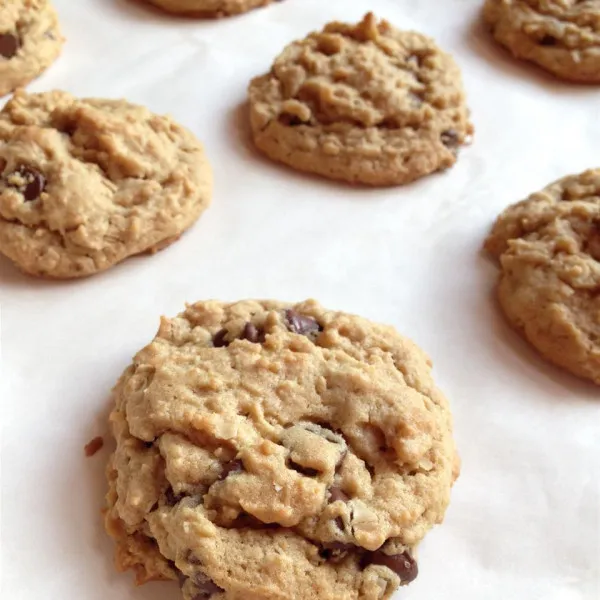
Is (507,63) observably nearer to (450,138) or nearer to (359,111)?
(450,138)

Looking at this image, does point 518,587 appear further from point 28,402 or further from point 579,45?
point 579,45

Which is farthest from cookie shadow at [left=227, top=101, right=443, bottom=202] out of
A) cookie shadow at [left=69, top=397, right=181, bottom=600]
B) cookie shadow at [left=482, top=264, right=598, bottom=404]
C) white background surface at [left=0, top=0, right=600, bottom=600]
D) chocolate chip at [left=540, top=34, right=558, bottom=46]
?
cookie shadow at [left=69, top=397, right=181, bottom=600]

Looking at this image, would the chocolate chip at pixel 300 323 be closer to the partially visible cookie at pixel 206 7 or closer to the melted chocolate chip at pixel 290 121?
the melted chocolate chip at pixel 290 121

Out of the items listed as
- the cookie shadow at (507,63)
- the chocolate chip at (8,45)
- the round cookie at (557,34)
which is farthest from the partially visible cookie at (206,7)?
the round cookie at (557,34)

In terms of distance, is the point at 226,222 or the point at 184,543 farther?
the point at 226,222

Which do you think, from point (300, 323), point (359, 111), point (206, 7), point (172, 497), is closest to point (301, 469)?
point (172, 497)

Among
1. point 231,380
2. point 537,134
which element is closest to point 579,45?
point 537,134
